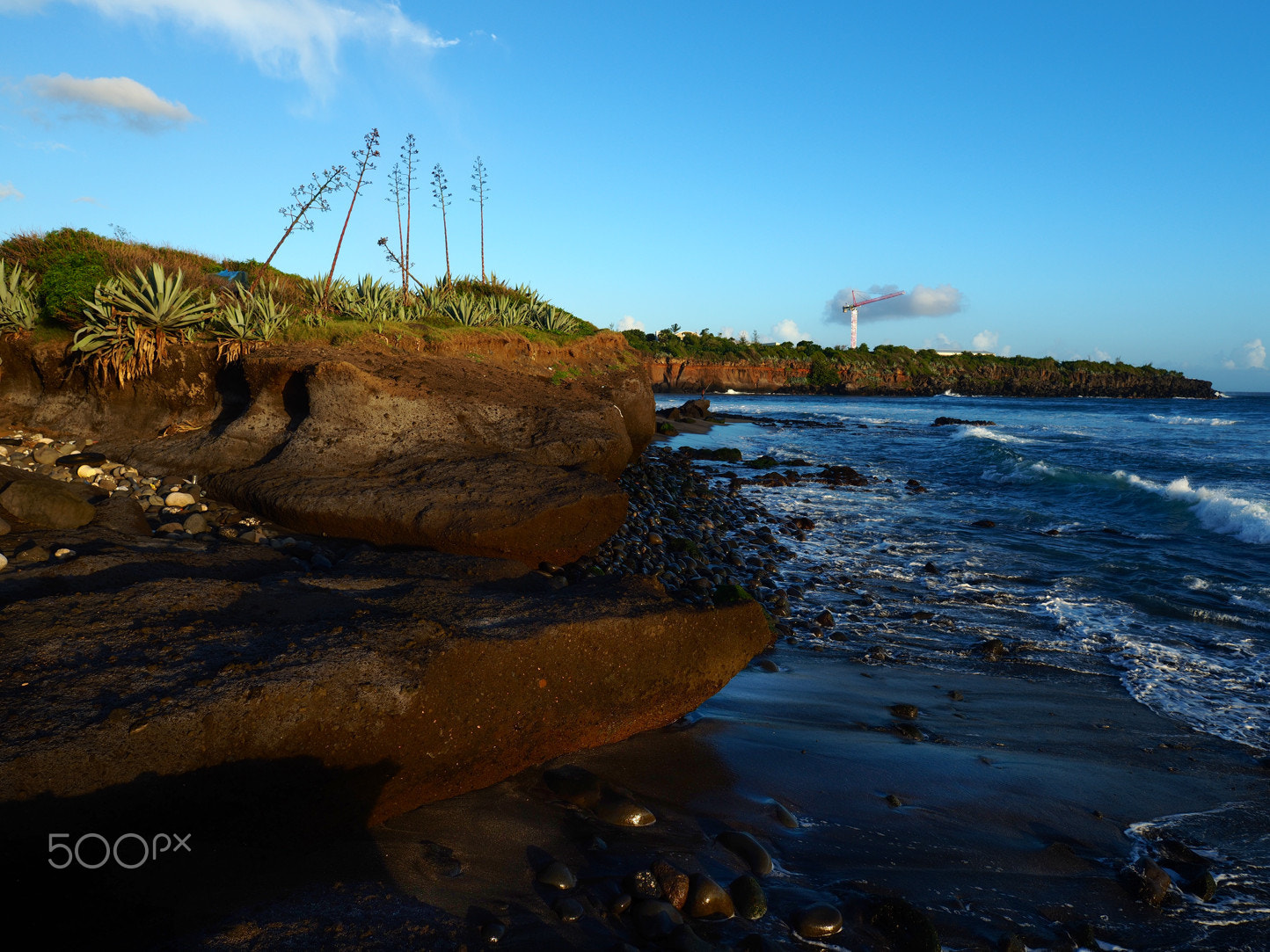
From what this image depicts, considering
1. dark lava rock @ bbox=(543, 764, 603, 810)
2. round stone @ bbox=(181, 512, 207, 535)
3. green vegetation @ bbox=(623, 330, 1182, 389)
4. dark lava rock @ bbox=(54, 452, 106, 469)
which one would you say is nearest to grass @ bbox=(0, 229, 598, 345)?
dark lava rock @ bbox=(54, 452, 106, 469)

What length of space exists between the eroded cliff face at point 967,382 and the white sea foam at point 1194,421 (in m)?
33.0

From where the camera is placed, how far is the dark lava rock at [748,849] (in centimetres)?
305

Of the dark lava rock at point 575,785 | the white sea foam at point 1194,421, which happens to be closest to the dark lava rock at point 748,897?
the dark lava rock at point 575,785

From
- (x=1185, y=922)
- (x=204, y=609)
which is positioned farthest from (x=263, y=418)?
(x=1185, y=922)

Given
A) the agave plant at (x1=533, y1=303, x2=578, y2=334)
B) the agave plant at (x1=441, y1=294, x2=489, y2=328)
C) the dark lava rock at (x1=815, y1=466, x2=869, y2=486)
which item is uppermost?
the agave plant at (x1=533, y1=303, x2=578, y2=334)

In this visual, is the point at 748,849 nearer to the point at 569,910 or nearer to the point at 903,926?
the point at 903,926

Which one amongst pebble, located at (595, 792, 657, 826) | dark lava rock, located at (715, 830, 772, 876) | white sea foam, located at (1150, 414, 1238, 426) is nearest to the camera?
dark lava rock, located at (715, 830, 772, 876)

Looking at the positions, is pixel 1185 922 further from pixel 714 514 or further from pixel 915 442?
pixel 915 442

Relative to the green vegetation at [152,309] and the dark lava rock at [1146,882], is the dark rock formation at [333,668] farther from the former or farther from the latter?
the green vegetation at [152,309]

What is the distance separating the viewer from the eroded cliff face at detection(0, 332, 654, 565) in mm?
6680

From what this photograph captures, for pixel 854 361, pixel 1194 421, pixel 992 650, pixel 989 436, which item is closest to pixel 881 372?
pixel 854 361

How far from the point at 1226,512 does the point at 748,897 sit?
13.0 metres
